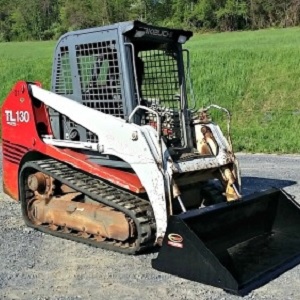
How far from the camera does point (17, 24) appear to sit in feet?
302

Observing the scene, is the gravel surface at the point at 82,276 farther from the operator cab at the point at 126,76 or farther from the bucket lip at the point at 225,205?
the operator cab at the point at 126,76

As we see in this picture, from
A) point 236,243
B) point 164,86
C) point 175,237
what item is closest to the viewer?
point 175,237

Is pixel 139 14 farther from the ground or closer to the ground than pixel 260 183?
closer to the ground

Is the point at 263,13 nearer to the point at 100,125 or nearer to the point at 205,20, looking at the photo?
the point at 205,20

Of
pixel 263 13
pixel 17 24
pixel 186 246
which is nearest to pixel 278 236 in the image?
pixel 186 246

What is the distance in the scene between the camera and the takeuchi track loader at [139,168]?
217 inches

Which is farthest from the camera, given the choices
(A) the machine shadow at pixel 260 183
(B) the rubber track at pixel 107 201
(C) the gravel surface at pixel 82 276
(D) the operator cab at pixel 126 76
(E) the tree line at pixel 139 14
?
(E) the tree line at pixel 139 14

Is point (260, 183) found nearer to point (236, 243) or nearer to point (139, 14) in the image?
point (236, 243)

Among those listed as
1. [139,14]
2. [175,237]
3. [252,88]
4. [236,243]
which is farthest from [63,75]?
[139,14]

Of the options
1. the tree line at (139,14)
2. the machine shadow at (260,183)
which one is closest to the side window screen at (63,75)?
the machine shadow at (260,183)

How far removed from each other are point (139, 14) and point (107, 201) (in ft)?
291

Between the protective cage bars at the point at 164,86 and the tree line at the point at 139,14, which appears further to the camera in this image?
the tree line at the point at 139,14

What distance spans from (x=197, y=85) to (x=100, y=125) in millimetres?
16331

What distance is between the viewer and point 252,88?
21.3 m
